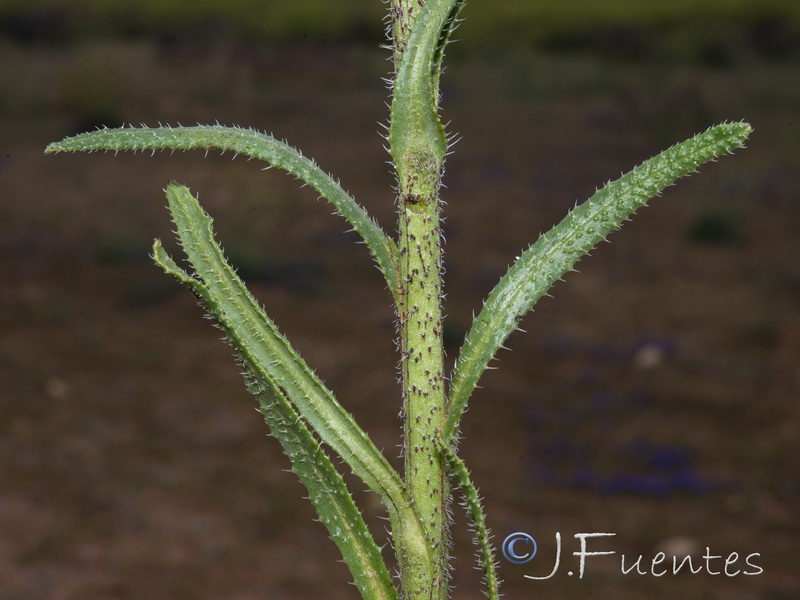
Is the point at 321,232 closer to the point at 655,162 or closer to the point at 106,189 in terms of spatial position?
the point at 106,189

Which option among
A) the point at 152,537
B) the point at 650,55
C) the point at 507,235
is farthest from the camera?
the point at 650,55

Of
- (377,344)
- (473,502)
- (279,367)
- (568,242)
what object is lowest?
(473,502)

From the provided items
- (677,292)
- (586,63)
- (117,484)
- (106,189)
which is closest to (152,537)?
(117,484)

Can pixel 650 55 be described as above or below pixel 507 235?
above

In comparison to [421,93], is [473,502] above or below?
below

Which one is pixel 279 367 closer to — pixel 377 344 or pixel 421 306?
pixel 421 306

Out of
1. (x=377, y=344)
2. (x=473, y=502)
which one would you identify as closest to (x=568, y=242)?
(x=473, y=502)

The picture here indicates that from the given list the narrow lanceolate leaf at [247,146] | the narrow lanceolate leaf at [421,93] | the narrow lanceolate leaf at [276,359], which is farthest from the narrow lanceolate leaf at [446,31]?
the narrow lanceolate leaf at [276,359]
